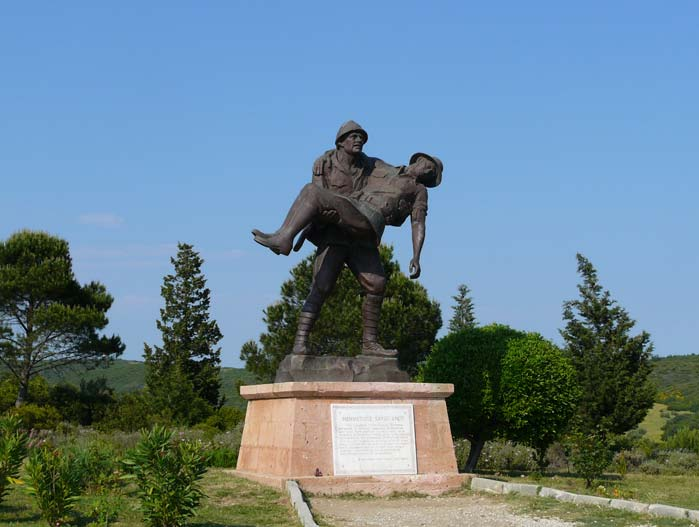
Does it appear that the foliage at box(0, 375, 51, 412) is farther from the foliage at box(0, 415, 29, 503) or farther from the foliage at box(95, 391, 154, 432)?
the foliage at box(0, 415, 29, 503)

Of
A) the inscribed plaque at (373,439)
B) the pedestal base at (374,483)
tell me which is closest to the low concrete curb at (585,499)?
the pedestal base at (374,483)

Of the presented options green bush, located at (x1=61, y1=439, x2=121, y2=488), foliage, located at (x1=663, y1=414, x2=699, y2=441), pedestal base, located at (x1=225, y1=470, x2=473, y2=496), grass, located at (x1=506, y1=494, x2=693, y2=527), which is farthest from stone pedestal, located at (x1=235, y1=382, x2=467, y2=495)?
foliage, located at (x1=663, y1=414, x2=699, y2=441)

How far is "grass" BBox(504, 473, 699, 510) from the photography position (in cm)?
850

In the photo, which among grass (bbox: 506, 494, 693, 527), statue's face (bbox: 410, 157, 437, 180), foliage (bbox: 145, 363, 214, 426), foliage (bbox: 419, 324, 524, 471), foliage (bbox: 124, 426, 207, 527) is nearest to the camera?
foliage (bbox: 124, 426, 207, 527)

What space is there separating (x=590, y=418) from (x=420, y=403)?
1178 cm

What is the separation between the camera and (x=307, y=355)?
9305 millimetres

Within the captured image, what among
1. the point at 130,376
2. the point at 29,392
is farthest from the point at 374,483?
the point at 130,376

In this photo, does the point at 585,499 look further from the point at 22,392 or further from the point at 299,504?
the point at 22,392

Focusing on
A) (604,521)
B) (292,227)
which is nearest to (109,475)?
(292,227)

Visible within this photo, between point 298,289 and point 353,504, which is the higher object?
point 298,289

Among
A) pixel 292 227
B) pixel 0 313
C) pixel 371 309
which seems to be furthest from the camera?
pixel 0 313

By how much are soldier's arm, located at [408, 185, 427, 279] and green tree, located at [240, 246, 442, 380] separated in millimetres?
14988

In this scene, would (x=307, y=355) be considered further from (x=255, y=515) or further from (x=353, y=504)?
(x=255, y=515)

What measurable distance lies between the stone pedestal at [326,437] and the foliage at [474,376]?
110 inches
